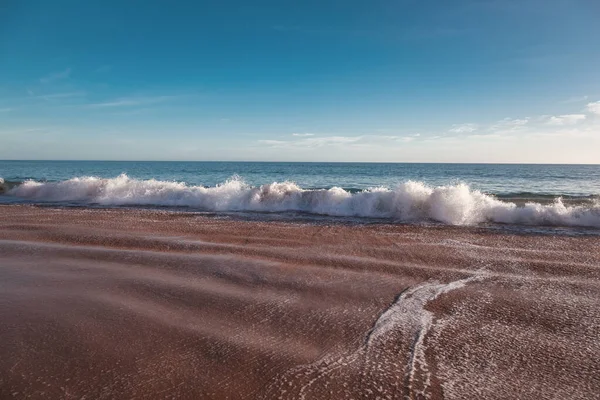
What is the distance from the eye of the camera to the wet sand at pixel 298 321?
295 cm

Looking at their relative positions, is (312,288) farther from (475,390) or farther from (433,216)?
(433,216)

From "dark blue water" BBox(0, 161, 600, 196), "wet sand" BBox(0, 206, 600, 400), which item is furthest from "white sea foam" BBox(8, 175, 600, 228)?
"dark blue water" BBox(0, 161, 600, 196)

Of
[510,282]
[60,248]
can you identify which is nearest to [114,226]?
[60,248]

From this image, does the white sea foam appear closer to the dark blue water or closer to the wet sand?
the wet sand

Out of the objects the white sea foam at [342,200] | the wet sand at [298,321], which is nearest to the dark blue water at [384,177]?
the white sea foam at [342,200]

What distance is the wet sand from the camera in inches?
116

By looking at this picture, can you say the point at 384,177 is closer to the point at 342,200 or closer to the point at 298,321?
the point at 342,200

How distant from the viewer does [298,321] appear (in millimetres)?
4105

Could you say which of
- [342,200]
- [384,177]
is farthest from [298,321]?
[384,177]

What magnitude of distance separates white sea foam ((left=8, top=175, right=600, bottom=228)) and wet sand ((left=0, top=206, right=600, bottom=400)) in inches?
155

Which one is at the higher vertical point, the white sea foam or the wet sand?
the white sea foam

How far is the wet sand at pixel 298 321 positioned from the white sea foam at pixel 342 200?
394cm

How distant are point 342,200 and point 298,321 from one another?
10.5m

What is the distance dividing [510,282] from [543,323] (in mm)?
1521
